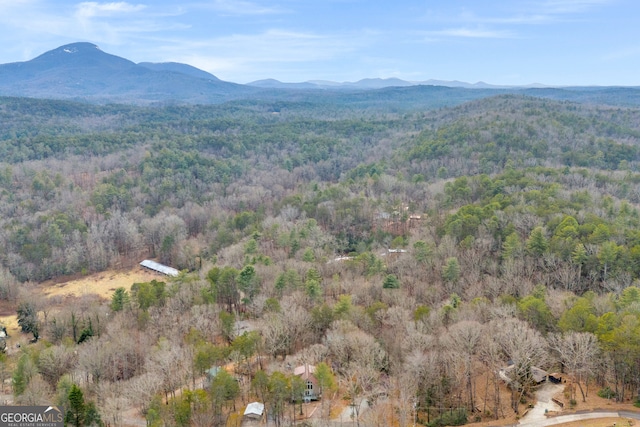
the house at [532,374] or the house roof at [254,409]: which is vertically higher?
the house at [532,374]

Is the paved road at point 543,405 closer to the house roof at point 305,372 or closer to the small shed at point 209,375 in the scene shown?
the house roof at point 305,372

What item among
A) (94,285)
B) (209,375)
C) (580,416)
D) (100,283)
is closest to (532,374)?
(580,416)

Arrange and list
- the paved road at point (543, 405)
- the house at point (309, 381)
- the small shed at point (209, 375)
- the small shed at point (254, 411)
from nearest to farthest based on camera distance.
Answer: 1. the paved road at point (543, 405)
2. the small shed at point (254, 411)
3. the house at point (309, 381)
4. the small shed at point (209, 375)

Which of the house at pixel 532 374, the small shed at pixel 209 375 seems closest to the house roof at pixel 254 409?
the small shed at pixel 209 375

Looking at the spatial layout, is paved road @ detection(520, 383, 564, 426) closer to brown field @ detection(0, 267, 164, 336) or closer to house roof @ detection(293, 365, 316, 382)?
house roof @ detection(293, 365, 316, 382)

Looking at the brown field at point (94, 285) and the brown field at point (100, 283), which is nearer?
the brown field at point (94, 285)

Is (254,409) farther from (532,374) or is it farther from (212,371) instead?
(532,374)

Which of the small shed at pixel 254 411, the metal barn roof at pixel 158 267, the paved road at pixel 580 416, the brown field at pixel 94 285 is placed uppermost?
the paved road at pixel 580 416

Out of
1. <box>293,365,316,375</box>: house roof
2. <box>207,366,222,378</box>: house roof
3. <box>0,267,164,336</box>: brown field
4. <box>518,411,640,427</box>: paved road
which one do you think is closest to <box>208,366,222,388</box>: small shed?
<box>207,366,222,378</box>: house roof
